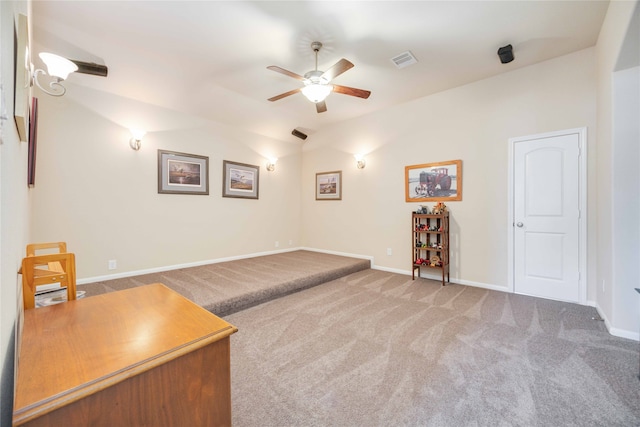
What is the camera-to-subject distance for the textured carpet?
152 centimetres

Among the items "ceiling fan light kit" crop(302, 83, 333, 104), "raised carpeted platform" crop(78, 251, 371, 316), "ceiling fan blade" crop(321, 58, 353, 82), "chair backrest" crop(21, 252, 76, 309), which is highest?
"ceiling fan blade" crop(321, 58, 353, 82)

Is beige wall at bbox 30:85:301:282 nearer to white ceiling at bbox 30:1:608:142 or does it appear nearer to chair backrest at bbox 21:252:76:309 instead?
white ceiling at bbox 30:1:608:142

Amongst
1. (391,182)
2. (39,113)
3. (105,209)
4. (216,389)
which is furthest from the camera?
(391,182)

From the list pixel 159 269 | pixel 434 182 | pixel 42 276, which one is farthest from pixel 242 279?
pixel 434 182

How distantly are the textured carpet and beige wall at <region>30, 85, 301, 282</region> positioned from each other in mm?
2054

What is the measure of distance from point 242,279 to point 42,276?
2.31 m

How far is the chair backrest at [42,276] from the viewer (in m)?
1.31

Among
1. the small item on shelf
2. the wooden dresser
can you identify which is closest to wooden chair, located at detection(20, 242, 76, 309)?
the wooden dresser

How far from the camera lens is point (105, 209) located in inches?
138

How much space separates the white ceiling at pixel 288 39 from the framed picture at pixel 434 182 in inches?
47.1

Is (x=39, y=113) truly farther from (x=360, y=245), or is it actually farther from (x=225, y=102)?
(x=360, y=245)

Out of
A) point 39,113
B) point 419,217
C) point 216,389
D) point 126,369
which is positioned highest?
point 39,113

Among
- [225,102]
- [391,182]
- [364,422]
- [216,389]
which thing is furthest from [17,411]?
[391,182]

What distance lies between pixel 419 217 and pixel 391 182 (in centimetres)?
92
